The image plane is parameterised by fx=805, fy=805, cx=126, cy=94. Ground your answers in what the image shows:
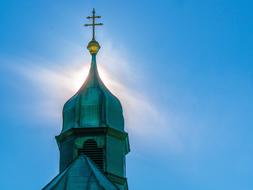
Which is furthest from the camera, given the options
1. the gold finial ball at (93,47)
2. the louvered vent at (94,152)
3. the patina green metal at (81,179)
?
the gold finial ball at (93,47)

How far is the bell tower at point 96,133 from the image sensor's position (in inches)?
1299

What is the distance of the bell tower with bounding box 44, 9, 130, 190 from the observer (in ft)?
108

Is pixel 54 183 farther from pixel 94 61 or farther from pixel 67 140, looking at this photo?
pixel 94 61


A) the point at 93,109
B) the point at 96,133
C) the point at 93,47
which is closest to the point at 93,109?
the point at 93,109

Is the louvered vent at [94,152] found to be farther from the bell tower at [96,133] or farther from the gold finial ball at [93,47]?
the gold finial ball at [93,47]

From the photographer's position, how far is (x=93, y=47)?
128 ft

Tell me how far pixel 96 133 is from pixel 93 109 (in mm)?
1440

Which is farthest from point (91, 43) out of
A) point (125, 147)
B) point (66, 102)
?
point (125, 147)

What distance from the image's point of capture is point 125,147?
3497 centimetres

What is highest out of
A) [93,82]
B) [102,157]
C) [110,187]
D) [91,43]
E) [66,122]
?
[91,43]

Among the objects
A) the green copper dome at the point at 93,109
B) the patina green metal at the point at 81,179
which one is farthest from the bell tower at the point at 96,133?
the patina green metal at the point at 81,179

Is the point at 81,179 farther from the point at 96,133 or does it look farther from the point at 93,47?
the point at 93,47

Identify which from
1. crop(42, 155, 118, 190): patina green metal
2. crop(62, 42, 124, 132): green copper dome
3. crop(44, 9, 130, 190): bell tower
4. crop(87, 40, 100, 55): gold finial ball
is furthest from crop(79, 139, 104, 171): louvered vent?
crop(87, 40, 100, 55): gold finial ball

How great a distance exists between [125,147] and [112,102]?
83.1 inches
